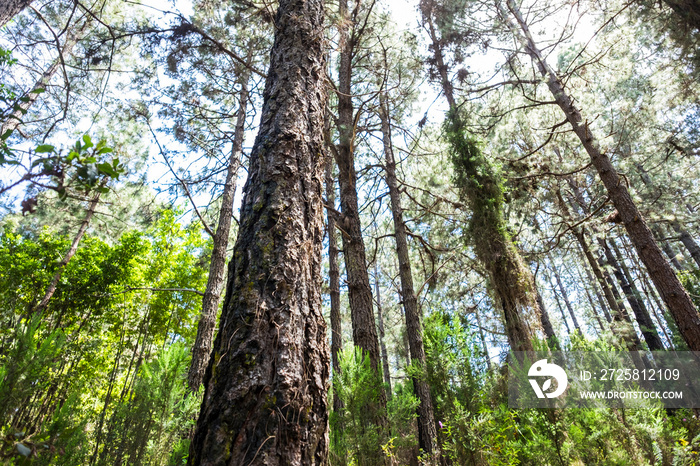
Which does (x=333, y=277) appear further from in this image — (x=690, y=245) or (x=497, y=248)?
(x=690, y=245)

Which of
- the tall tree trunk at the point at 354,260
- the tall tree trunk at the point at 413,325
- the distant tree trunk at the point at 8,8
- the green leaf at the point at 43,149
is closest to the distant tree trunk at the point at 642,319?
the tall tree trunk at the point at 413,325

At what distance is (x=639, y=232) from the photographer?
4785 millimetres

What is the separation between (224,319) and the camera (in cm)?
139

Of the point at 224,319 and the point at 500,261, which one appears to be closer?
the point at 224,319

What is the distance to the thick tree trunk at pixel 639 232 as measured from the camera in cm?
428

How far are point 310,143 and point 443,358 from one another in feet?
7.42

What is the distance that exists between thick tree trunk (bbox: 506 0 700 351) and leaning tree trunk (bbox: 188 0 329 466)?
5.21 meters

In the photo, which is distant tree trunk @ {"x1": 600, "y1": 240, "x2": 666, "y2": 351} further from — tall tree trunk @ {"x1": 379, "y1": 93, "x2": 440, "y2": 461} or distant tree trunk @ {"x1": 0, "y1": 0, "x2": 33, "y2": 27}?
distant tree trunk @ {"x1": 0, "y1": 0, "x2": 33, "y2": 27}

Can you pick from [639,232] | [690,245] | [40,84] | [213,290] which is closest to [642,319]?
[690,245]

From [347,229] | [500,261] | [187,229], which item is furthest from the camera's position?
[187,229]

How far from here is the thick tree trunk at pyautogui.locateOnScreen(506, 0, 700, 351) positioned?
4284 mm

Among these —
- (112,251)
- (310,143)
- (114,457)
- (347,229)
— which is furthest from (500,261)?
(112,251)

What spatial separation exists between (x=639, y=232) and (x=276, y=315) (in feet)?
18.6

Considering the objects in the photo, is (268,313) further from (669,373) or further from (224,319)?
(669,373)
